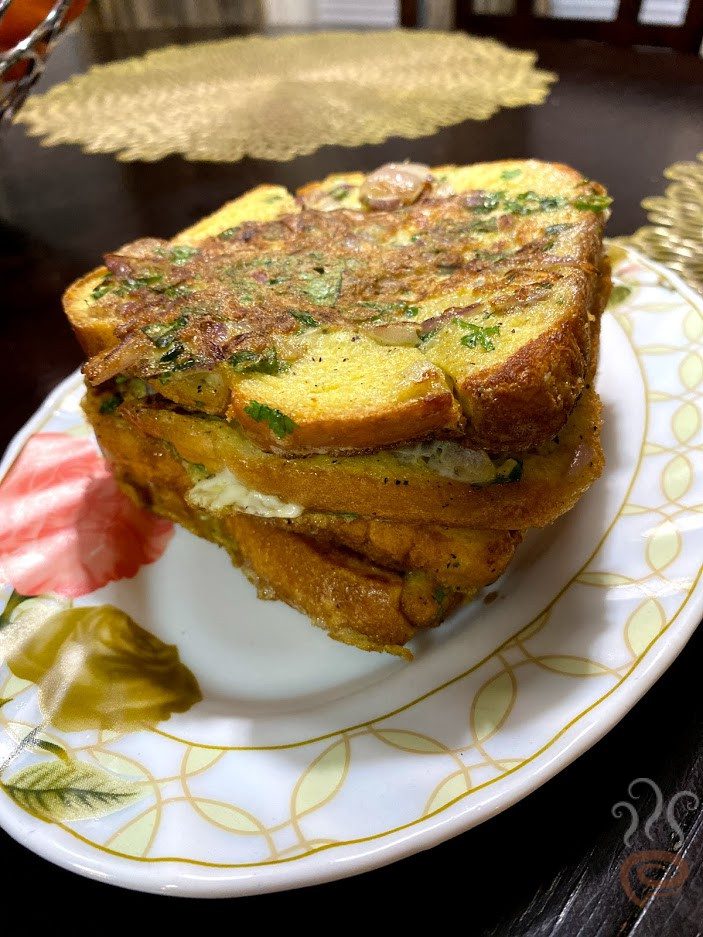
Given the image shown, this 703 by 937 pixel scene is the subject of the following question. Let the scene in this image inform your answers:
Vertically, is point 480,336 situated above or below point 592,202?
below

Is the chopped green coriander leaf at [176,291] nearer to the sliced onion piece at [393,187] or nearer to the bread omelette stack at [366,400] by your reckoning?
the bread omelette stack at [366,400]

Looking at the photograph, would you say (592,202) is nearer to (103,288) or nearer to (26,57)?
(103,288)

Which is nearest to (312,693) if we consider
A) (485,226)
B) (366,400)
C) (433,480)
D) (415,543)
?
(415,543)

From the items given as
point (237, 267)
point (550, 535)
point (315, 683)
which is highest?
point (237, 267)

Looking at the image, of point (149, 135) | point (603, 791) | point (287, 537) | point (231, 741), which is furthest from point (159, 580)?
point (149, 135)

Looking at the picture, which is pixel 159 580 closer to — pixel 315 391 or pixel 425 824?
pixel 315 391

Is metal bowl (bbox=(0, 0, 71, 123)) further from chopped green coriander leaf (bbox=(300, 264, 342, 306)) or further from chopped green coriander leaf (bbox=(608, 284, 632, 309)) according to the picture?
chopped green coriander leaf (bbox=(608, 284, 632, 309))
